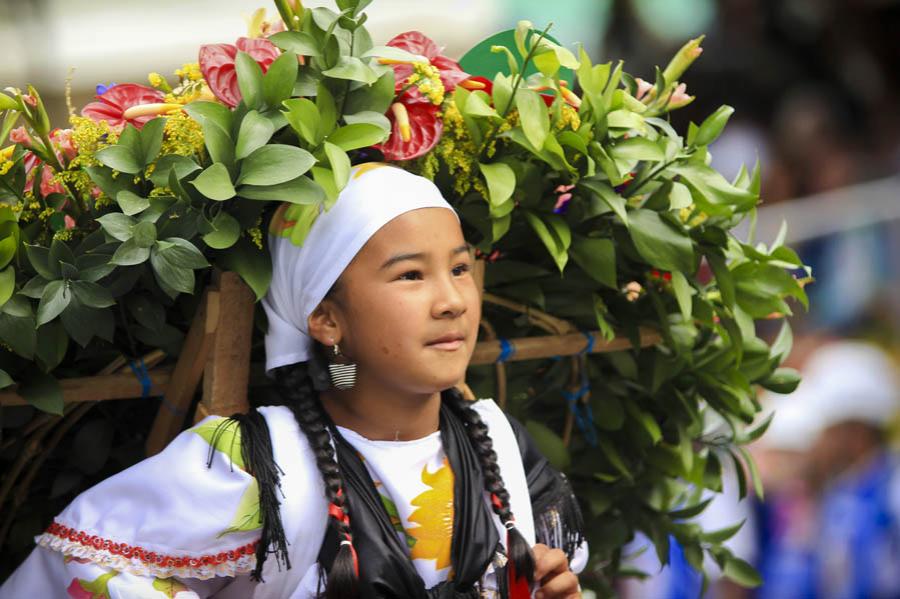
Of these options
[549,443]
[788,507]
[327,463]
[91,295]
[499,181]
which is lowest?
[788,507]

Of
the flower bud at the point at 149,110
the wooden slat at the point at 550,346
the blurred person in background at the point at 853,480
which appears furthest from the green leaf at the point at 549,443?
the blurred person in background at the point at 853,480

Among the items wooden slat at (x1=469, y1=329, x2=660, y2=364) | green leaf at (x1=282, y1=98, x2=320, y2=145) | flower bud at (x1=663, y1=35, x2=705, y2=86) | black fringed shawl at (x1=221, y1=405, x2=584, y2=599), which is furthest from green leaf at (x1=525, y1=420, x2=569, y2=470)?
green leaf at (x1=282, y1=98, x2=320, y2=145)

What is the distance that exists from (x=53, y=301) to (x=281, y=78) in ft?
1.46

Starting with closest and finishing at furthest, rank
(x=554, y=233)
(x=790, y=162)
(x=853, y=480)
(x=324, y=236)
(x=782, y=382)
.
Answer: (x=324, y=236) < (x=554, y=233) < (x=782, y=382) < (x=853, y=480) < (x=790, y=162)

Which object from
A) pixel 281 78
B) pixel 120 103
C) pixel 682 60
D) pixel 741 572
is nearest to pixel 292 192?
pixel 281 78

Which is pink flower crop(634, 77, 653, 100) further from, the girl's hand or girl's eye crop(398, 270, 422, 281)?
the girl's hand

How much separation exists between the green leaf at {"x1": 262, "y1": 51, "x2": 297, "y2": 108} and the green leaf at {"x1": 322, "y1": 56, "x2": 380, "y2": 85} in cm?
5

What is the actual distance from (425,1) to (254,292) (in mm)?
3177

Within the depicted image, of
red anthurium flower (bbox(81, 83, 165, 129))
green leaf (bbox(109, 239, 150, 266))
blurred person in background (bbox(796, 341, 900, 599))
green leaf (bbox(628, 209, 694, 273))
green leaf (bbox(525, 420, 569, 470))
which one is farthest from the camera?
blurred person in background (bbox(796, 341, 900, 599))

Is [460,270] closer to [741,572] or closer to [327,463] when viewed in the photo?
[327,463]

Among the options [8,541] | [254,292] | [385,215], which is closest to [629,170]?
[385,215]

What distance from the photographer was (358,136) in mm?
1773

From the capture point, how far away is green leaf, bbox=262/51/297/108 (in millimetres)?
1749

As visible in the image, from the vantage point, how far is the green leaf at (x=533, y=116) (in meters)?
1.86
